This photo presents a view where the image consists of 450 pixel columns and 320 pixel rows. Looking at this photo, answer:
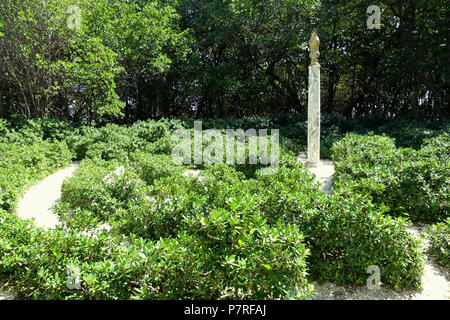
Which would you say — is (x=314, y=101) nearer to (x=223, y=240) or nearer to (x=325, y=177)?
(x=325, y=177)

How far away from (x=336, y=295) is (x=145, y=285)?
2019 mm

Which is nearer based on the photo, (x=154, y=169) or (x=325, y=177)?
(x=154, y=169)

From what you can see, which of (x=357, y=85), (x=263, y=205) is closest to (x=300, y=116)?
(x=357, y=85)

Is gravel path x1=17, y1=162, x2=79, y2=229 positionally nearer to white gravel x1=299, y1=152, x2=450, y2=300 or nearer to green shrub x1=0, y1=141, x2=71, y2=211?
green shrub x1=0, y1=141, x2=71, y2=211

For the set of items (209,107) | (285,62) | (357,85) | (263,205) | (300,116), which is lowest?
(263,205)

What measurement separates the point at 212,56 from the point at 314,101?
13.7 metres

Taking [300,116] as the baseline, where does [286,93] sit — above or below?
above

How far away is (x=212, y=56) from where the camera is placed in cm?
1984

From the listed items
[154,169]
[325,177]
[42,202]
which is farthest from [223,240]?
[325,177]

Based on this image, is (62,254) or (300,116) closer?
(62,254)

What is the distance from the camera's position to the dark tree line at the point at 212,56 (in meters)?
11.1

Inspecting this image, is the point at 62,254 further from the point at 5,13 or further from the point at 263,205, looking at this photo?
the point at 5,13

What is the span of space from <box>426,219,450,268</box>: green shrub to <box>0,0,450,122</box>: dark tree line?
1125cm

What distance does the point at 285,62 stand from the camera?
60.9ft
